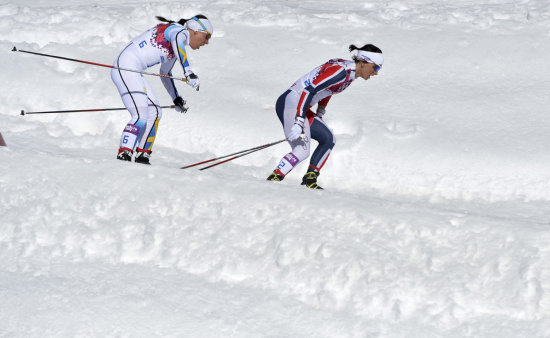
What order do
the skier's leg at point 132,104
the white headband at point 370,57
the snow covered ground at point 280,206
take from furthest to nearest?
1. the skier's leg at point 132,104
2. the white headband at point 370,57
3. the snow covered ground at point 280,206

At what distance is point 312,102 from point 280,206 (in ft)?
5.85

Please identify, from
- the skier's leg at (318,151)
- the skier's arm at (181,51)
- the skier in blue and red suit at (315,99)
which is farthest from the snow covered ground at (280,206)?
the skier's arm at (181,51)

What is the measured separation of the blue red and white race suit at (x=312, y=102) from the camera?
7.28 meters

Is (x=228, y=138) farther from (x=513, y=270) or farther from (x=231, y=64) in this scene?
(x=513, y=270)

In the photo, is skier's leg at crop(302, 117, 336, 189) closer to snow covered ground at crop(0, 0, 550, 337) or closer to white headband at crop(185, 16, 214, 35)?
snow covered ground at crop(0, 0, 550, 337)

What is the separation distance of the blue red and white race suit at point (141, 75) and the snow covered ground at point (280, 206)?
56 cm

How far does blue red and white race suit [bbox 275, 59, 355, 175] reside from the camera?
7.28 m

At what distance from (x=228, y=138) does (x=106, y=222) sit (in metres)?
4.20

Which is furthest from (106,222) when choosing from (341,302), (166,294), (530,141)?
(530,141)

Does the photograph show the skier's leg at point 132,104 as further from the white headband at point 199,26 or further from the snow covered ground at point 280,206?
the white headband at point 199,26

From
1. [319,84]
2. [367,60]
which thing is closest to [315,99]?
[319,84]

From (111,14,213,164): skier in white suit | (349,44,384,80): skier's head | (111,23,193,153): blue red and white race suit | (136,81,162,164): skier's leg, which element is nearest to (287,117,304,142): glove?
(349,44,384,80): skier's head

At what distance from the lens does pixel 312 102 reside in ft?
25.1

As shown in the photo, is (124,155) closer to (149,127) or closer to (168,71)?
(149,127)
